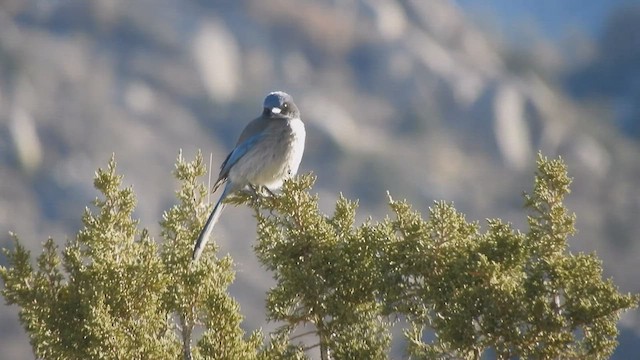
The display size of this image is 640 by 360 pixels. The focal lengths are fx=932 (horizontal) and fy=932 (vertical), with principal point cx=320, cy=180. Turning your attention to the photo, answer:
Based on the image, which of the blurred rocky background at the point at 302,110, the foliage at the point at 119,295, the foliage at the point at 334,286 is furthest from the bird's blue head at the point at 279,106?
the blurred rocky background at the point at 302,110

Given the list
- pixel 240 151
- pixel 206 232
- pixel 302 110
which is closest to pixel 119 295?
pixel 206 232

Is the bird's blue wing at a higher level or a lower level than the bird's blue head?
lower

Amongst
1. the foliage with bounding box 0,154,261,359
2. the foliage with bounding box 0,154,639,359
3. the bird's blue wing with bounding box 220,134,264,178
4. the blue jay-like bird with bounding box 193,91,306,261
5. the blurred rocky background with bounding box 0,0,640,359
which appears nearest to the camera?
the foliage with bounding box 0,154,639,359

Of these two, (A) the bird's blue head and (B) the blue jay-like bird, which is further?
(A) the bird's blue head

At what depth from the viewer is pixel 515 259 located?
4.78 m

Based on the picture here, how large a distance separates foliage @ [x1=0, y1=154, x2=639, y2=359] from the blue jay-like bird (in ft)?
5.77

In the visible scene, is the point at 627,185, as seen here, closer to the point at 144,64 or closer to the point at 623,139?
the point at 623,139

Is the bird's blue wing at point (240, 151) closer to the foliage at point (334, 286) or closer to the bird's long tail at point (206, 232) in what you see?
the bird's long tail at point (206, 232)

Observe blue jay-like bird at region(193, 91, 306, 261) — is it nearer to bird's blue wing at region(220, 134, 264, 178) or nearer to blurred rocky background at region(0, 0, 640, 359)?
bird's blue wing at region(220, 134, 264, 178)

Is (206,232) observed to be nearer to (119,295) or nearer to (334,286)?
(119,295)

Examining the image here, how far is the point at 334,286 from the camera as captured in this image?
205 inches

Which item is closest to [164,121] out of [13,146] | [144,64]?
[144,64]

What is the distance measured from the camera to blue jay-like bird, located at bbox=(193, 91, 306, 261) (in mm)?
8406

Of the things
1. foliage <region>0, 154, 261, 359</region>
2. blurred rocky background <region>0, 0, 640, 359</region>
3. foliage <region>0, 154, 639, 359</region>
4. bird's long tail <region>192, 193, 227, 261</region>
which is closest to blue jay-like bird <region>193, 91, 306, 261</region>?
bird's long tail <region>192, 193, 227, 261</region>
